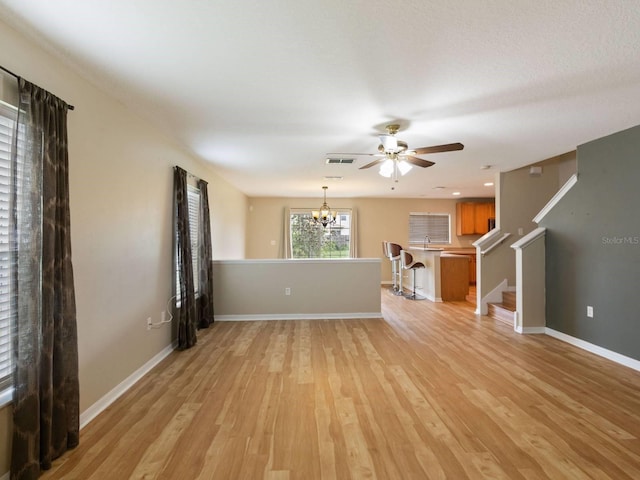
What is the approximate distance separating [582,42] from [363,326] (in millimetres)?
3944

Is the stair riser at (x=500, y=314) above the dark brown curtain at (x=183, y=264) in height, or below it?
below

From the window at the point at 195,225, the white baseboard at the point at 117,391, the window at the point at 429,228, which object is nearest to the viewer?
the white baseboard at the point at 117,391

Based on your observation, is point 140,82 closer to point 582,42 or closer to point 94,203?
point 94,203

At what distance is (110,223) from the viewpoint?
262cm

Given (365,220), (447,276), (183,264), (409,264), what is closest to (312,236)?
(365,220)

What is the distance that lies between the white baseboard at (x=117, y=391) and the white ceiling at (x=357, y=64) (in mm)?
2480

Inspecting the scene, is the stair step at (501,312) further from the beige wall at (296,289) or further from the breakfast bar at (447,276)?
the beige wall at (296,289)

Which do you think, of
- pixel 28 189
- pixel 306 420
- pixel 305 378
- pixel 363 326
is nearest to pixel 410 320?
pixel 363 326

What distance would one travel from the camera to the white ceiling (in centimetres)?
165

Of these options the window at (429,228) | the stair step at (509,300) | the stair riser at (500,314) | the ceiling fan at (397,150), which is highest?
the ceiling fan at (397,150)

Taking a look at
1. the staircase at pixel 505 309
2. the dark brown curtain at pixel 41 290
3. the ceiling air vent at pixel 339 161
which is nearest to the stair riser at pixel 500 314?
the staircase at pixel 505 309

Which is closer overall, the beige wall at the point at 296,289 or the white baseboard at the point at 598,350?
the white baseboard at the point at 598,350

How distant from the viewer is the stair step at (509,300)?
16.7 ft

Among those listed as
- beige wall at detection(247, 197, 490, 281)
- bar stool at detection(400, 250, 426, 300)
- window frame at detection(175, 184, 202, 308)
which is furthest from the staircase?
window frame at detection(175, 184, 202, 308)
